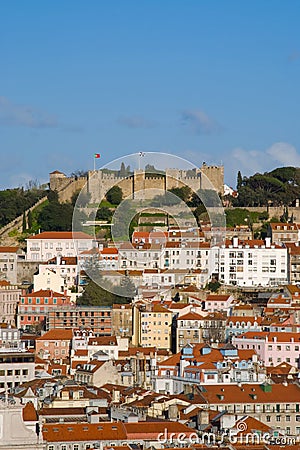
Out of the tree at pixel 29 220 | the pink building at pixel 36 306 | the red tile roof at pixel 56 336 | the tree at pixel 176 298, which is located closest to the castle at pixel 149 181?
the tree at pixel 29 220

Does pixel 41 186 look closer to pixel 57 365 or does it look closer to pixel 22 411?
pixel 57 365

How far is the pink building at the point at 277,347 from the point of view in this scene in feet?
143

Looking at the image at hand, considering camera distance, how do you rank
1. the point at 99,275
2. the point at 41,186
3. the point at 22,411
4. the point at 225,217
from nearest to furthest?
the point at 22,411, the point at 99,275, the point at 225,217, the point at 41,186

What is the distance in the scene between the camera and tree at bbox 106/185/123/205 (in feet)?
222

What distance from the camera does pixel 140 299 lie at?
53156 millimetres

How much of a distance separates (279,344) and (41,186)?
33514 millimetres

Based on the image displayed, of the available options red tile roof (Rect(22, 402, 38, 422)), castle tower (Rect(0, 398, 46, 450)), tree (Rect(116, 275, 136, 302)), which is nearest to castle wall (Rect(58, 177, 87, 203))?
tree (Rect(116, 275, 136, 302))

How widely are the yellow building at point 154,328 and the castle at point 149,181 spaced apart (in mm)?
17707

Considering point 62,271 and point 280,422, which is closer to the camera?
point 280,422

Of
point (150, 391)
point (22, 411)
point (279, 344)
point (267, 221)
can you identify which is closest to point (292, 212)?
point (267, 221)

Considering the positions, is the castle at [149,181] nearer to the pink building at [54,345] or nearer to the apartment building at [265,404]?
the pink building at [54,345]

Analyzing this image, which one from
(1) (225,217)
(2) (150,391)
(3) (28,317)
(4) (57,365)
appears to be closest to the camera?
(2) (150,391)

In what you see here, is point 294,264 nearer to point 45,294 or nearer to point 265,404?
point 45,294

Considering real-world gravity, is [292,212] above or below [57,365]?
above
